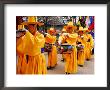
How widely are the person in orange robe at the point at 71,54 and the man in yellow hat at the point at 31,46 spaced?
9 centimetres

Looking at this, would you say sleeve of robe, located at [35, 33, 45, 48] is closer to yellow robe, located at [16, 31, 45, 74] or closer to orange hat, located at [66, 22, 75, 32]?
yellow robe, located at [16, 31, 45, 74]

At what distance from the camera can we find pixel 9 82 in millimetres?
2139

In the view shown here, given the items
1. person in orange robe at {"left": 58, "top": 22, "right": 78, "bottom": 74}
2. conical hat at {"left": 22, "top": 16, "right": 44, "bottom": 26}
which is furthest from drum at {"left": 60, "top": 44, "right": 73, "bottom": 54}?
conical hat at {"left": 22, "top": 16, "right": 44, "bottom": 26}

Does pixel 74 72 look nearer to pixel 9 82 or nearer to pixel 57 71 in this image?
pixel 57 71

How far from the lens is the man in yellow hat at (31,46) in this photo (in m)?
2.14

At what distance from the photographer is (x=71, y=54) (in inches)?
85.0

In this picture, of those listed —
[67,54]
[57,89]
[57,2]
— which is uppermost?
[57,2]

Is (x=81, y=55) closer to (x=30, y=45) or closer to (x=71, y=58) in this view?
(x=71, y=58)

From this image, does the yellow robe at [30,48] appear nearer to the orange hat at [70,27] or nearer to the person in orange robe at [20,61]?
the person in orange robe at [20,61]

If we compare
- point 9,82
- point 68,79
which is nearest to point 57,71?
point 68,79

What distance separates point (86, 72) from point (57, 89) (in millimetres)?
129

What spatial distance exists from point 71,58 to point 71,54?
0.05 ft

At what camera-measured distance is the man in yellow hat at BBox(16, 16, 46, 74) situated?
2.14 m

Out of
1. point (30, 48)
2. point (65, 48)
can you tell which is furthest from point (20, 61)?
point (65, 48)
